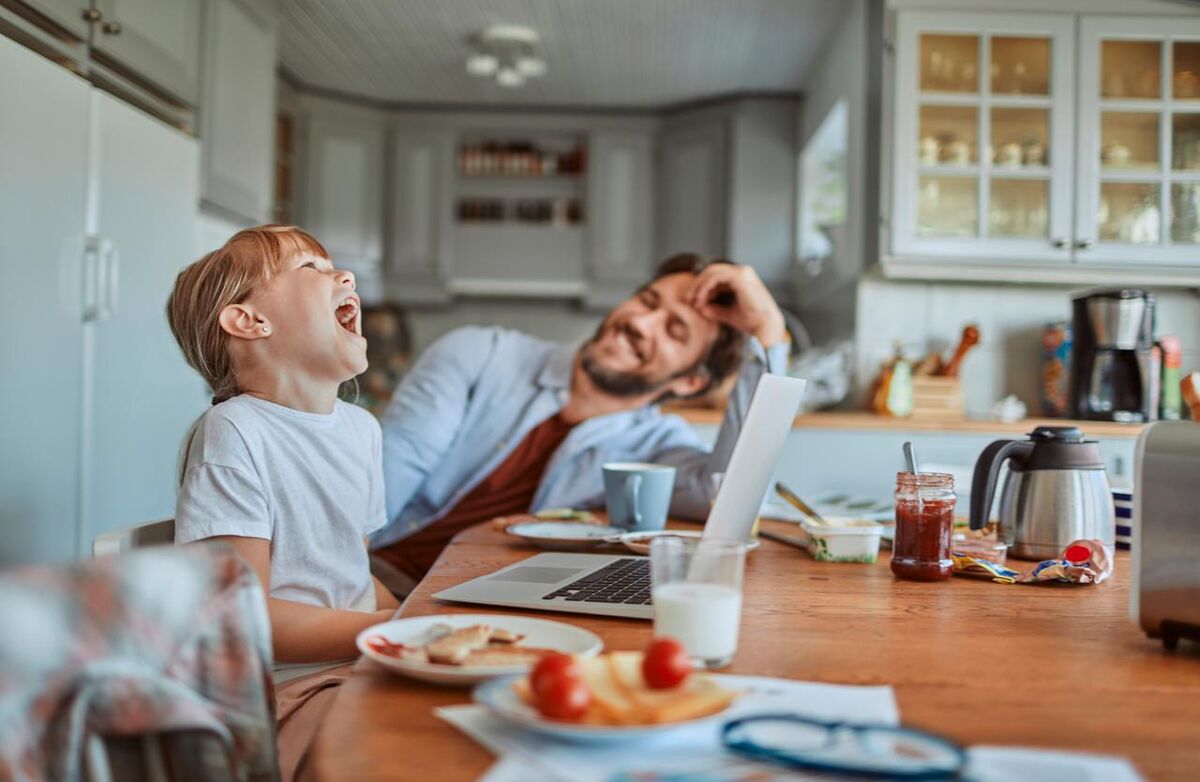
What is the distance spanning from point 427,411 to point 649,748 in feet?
4.67

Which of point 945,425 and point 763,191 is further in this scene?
point 763,191

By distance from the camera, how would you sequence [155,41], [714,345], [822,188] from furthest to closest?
1. [822,188]
2. [155,41]
3. [714,345]

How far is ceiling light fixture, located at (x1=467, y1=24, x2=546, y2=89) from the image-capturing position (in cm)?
417

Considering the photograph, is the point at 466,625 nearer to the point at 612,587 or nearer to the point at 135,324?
the point at 612,587

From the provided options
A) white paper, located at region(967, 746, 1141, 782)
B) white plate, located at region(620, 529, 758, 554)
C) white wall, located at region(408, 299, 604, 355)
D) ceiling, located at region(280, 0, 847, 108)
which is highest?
ceiling, located at region(280, 0, 847, 108)

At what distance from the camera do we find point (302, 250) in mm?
1316

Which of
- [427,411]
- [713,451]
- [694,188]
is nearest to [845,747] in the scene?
[713,451]

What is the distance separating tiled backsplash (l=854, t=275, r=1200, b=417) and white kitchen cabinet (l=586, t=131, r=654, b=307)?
6.28 ft

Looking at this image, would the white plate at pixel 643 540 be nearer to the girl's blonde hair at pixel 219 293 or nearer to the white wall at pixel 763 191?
the girl's blonde hair at pixel 219 293

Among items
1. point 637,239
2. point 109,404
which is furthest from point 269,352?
point 637,239

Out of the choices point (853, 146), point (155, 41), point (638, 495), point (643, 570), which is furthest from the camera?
point (853, 146)

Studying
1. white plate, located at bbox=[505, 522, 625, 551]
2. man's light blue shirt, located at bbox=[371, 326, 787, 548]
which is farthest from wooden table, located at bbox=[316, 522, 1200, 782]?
man's light blue shirt, located at bbox=[371, 326, 787, 548]

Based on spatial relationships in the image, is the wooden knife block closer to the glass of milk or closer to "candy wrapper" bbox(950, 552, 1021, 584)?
"candy wrapper" bbox(950, 552, 1021, 584)

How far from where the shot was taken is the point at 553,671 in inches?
23.8
